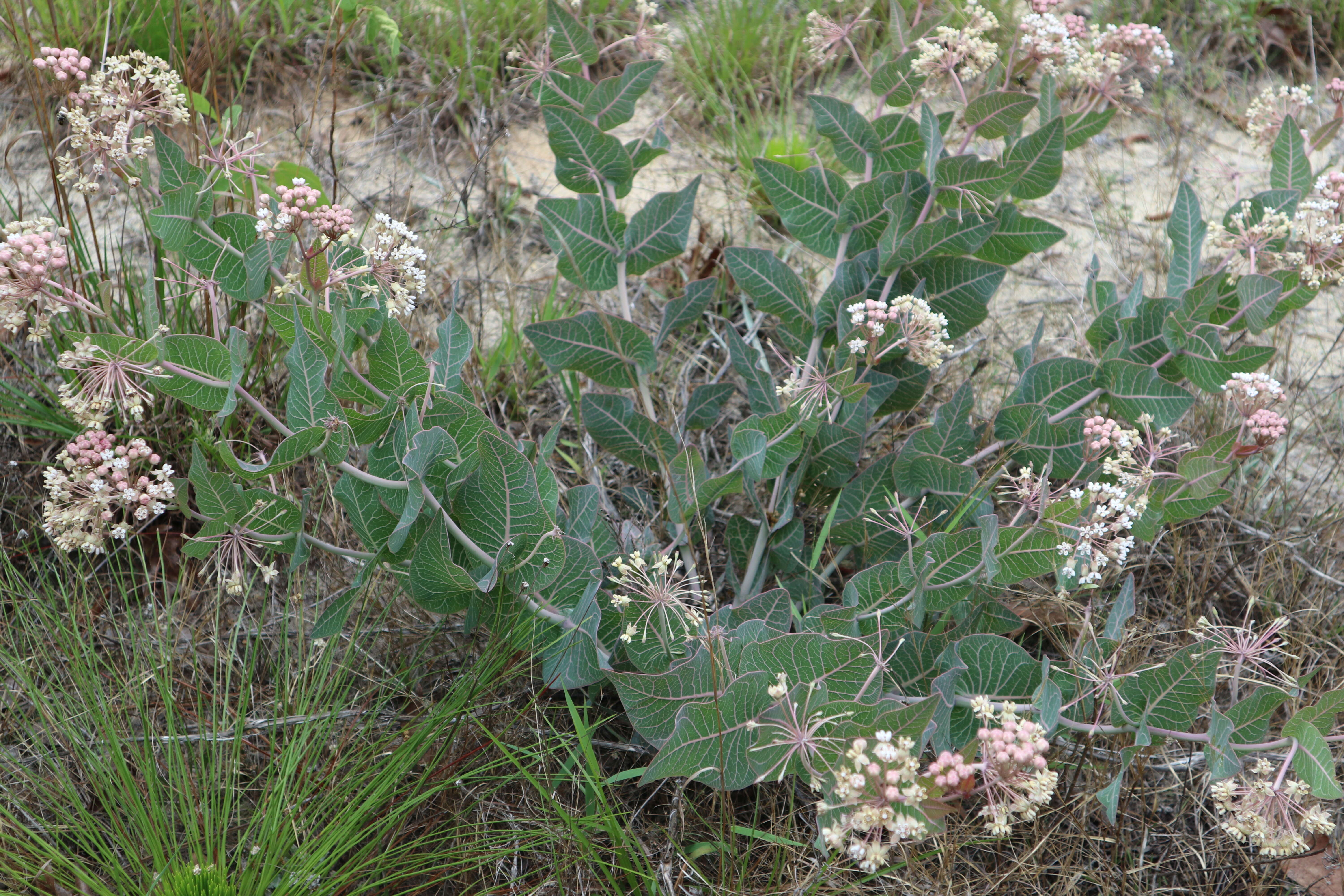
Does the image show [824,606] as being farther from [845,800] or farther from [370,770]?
[370,770]

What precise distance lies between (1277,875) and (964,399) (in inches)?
41.5

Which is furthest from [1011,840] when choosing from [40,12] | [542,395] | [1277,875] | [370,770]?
[40,12]

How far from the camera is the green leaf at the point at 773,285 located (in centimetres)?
198

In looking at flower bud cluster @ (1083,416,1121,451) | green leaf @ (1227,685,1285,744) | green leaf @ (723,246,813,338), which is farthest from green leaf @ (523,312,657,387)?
green leaf @ (1227,685,1285,744)

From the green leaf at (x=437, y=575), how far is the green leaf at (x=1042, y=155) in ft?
4.10

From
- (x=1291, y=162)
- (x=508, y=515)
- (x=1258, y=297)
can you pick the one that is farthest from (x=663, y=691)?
(x=1291, y=162)

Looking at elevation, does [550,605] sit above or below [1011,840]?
above

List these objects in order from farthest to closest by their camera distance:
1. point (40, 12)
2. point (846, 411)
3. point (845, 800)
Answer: point (40, 12)
point (846, 411)
point (845, 800)

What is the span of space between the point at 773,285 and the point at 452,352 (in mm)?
689

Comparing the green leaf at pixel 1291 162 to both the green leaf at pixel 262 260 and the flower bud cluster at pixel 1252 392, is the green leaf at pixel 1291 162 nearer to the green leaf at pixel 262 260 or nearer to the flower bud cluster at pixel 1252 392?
the flower bud cluster at pixel 1252 392

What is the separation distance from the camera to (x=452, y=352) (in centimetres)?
169

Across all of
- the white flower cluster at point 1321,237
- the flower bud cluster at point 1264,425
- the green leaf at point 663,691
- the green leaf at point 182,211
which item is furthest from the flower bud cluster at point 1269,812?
the green leaf at point 182,211

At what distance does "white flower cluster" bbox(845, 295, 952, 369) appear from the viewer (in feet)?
5.39

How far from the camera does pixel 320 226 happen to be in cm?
157
